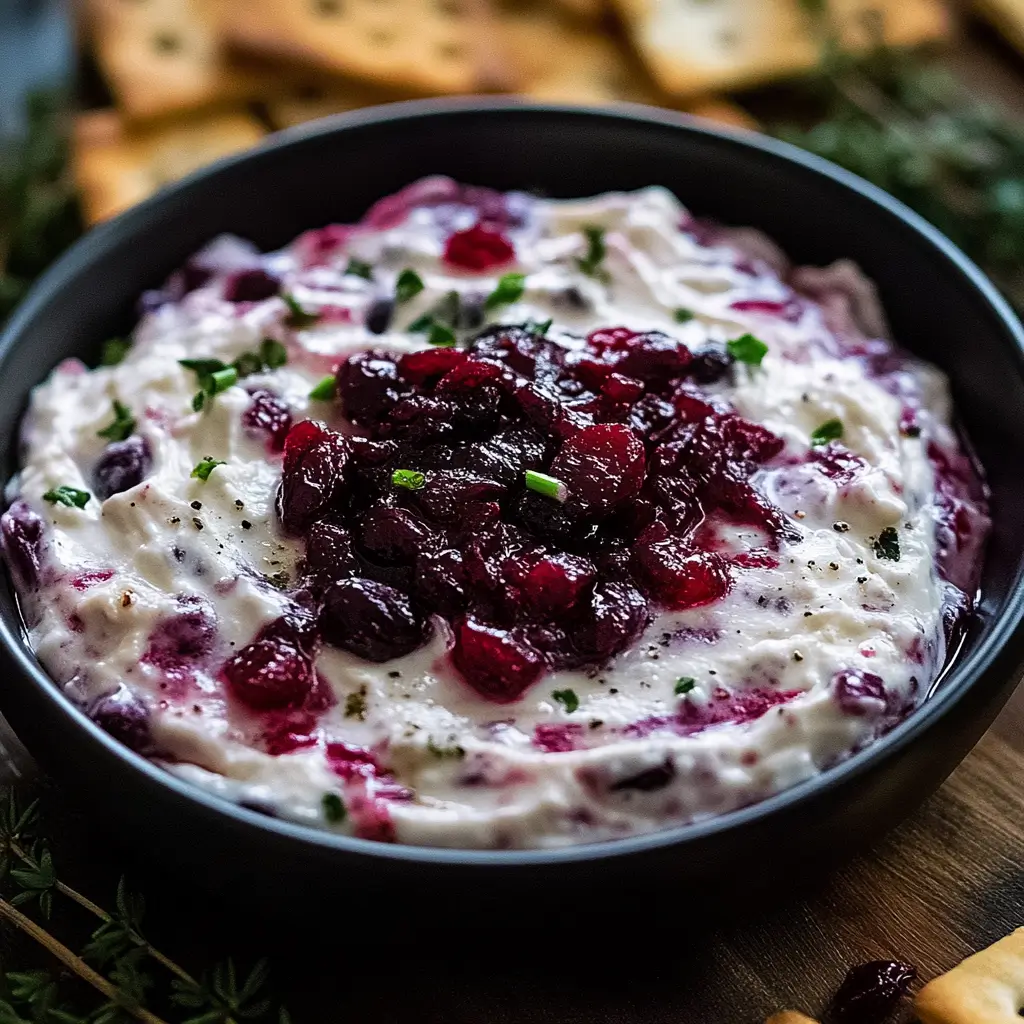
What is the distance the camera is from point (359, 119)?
5090mm

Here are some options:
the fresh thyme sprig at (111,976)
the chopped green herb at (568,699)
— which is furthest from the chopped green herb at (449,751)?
the fresh thyme sprig at (111,976)

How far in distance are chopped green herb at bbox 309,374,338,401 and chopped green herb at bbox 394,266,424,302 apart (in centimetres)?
49

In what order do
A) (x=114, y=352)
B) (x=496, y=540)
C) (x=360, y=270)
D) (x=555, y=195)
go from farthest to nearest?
(x=555, y=195), (x=360, y=270), (x=114, y=352), (x=496, y=540)

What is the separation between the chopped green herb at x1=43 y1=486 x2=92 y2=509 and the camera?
12.8 ft

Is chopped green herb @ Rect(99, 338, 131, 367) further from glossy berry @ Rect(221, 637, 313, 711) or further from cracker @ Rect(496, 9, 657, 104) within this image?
cracker @ Rect(496, 9, 657, 104)

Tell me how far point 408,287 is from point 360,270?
0.89ft

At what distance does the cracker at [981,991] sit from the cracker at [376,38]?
174 inches

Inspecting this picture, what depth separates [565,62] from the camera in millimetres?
6535

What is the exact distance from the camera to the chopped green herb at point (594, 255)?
4.52 meters

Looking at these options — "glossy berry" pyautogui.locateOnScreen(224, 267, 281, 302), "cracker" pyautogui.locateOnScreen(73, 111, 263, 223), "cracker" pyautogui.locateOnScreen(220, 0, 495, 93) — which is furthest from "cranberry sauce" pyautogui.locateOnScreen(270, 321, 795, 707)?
"cracker" pyautogui.locateOnScreen(220, 0, 495, 93)

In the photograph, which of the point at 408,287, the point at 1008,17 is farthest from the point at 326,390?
the point at 1008,17

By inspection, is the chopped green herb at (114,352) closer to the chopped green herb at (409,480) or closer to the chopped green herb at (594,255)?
the chopped green herb at (409,480)

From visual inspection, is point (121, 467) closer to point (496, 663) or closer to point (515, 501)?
point (515, 501)

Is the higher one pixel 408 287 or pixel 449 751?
pixel 408 287
